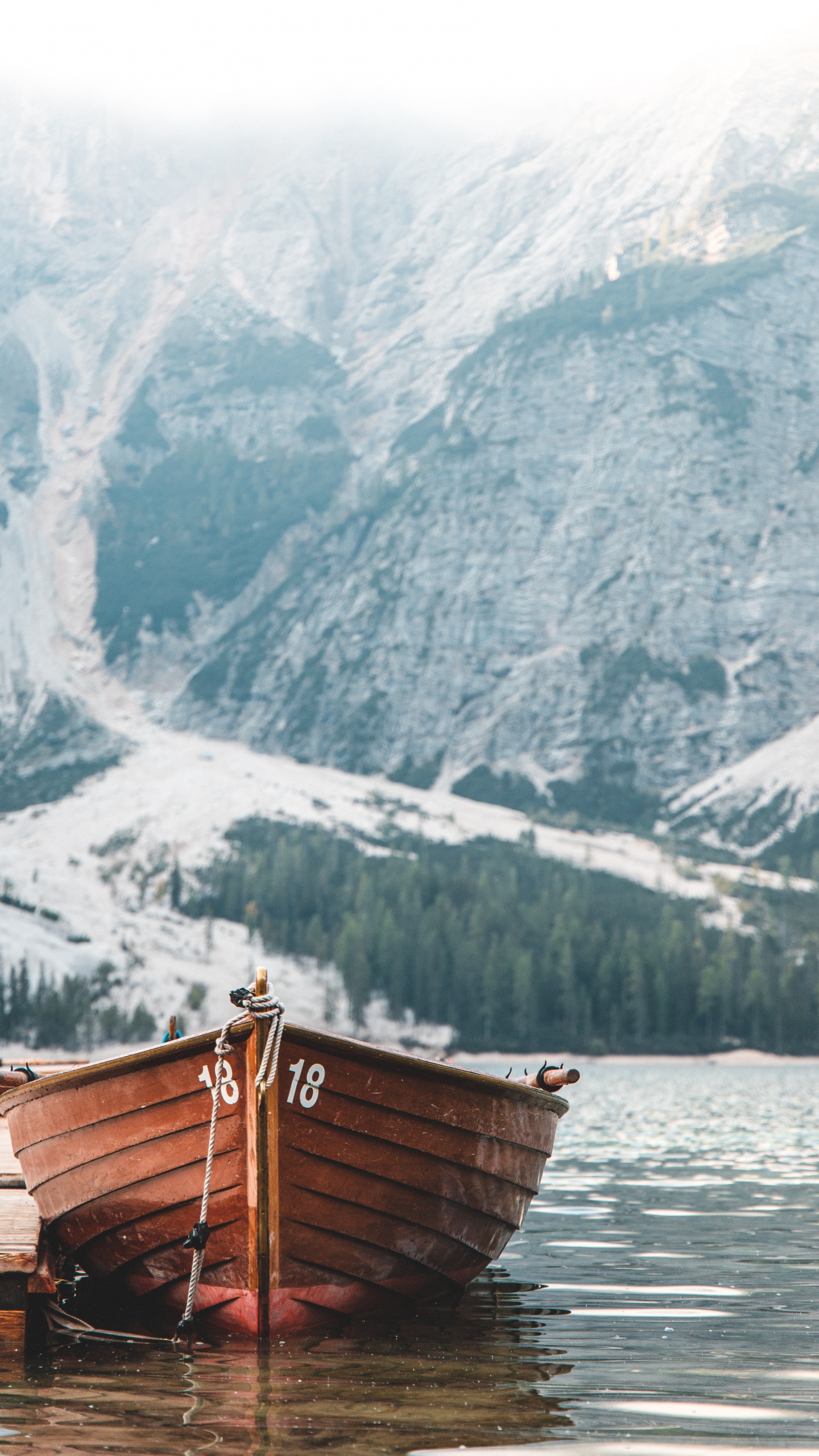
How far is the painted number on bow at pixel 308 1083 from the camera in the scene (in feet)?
47.2

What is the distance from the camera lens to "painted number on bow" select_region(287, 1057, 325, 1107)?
14375 millimetres

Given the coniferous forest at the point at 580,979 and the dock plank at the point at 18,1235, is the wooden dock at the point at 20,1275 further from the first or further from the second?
the coniferous forest at the point at 580,979

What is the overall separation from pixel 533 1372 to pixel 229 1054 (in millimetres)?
4046

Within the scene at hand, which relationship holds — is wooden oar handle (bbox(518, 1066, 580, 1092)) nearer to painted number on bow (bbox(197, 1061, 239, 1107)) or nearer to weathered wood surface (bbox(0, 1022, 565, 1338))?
weathered wood surface (bbox(0, 1022, 565, 1338))

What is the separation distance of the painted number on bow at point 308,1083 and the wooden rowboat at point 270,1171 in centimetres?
2

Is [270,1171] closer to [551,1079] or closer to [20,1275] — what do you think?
[20,1275]

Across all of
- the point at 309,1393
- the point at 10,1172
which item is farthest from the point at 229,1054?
the point at 10,1172

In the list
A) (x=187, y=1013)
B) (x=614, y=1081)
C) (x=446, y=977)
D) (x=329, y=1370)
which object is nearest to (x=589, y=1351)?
(x=329, y=1370)

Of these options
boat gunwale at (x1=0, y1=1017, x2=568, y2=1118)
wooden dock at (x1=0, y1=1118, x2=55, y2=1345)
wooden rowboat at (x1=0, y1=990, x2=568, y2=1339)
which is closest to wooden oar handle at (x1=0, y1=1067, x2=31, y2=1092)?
boat gunwale at (x1=0, y1=1017, x2=568, y2=1118)

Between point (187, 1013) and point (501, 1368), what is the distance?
160 metres

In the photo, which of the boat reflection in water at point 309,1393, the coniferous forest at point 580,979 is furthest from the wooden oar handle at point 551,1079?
the coniferous forest at point 580,979

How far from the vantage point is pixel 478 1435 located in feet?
36.0

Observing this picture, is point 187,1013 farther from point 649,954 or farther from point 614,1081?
point 614,1081

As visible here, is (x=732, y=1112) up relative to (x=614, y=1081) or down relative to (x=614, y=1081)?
up
